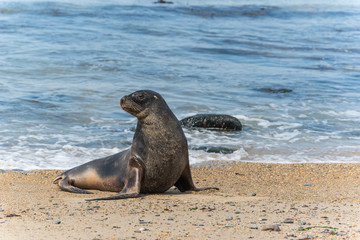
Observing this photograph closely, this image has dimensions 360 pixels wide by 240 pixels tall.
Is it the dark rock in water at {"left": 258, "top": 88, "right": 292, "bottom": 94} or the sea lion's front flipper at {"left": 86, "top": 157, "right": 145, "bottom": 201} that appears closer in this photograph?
the sea lion's front flipper at {"left": 86, "top": 157, "right": 145, "bottom": 201}

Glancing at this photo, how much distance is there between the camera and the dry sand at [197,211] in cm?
421

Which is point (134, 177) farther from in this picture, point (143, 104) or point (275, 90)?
point (275, 90)

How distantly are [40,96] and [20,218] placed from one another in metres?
8.82

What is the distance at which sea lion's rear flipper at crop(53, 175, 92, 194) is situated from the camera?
6316mm

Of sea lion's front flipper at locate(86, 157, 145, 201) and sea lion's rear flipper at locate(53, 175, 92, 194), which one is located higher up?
sea lion's front flipper at locate(86, 157, 145, 201)

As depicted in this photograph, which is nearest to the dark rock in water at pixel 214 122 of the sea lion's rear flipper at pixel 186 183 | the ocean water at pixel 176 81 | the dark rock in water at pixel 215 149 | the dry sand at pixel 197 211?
the ocean water at pixel 176 81

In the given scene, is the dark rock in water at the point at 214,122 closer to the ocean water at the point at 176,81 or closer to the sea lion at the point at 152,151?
the ocean water at the point at 176,81

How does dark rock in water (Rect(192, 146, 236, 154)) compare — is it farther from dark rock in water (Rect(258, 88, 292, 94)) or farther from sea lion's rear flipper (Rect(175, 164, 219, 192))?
dark rock in water (Rect(258, 88, 292, 94))

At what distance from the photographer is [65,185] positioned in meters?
6.52

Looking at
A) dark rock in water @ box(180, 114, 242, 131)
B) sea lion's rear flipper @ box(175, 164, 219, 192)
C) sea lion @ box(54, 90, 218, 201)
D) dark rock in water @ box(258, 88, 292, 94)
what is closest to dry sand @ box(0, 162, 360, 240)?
sea lion's rear flipper @ box(175, 164, 219, 192)

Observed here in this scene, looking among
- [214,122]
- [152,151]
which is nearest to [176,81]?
[214,122]

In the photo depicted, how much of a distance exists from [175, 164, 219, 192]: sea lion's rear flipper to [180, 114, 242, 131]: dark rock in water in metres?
4.51

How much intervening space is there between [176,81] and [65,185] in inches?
376

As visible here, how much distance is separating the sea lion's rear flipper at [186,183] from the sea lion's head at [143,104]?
770 mm
